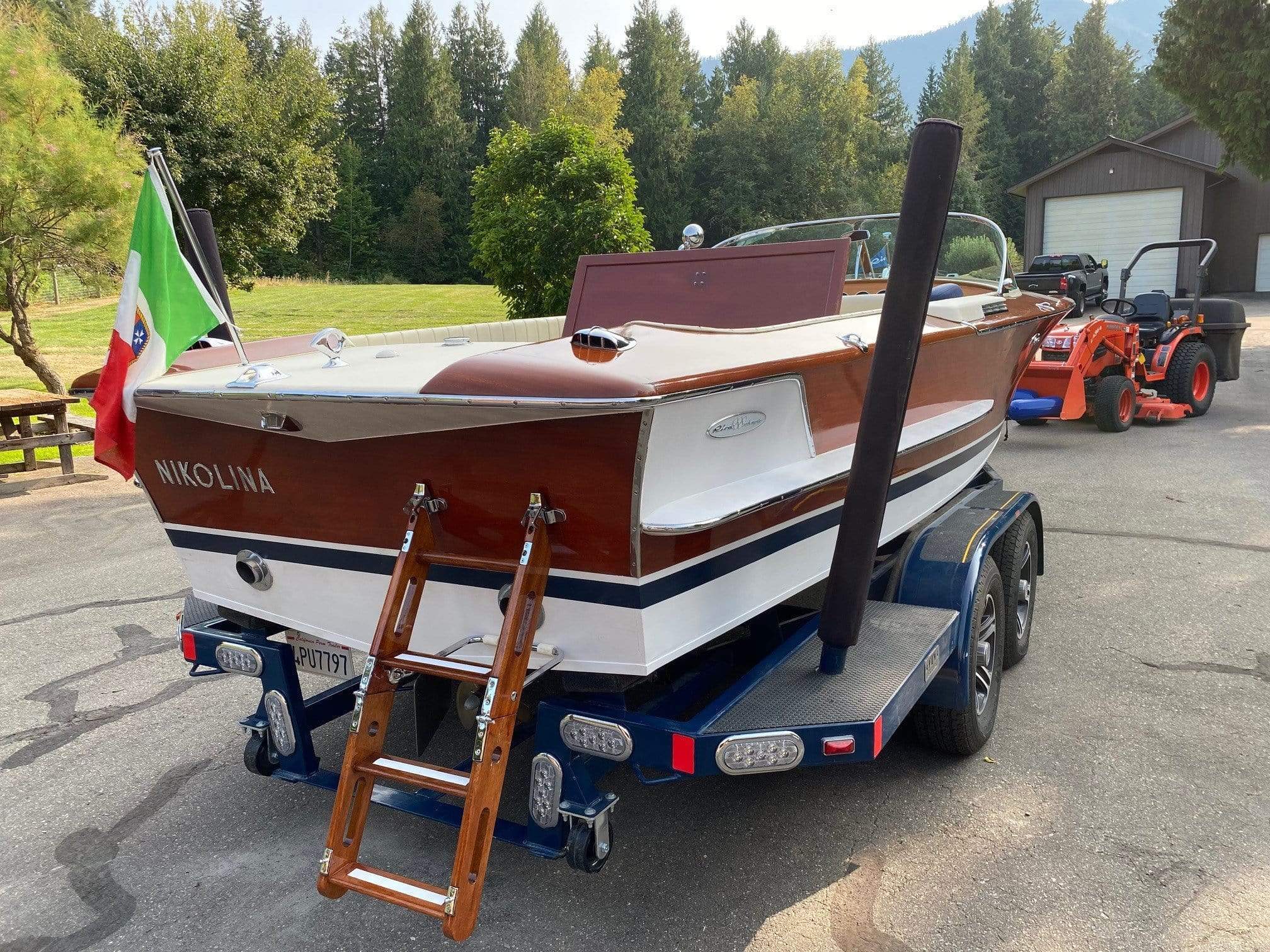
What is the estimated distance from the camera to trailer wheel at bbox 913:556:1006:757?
3.13 m

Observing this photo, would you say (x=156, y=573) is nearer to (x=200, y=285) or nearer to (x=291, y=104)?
(x=200, y=285)

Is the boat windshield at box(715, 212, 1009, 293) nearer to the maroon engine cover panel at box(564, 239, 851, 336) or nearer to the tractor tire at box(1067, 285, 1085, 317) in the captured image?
the maroon engine cover panel at box(564, 239, 851, 336)

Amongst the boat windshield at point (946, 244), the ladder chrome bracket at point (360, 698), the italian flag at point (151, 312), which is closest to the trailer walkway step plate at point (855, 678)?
the ladder chrome bracket at point (360, 698)

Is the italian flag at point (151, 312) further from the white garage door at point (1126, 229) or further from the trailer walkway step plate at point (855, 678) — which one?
the white garage door at point (1126, 229)

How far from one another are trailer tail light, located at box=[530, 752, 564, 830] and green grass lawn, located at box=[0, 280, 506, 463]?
10053mm

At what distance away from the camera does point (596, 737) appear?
94.4 inches

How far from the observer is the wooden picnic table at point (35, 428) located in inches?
331

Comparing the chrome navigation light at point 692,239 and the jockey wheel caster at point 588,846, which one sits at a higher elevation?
the chrome navigation light at point 692,239

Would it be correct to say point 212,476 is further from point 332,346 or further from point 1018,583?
point 1018,583

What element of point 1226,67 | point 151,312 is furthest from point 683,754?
point 1226,67

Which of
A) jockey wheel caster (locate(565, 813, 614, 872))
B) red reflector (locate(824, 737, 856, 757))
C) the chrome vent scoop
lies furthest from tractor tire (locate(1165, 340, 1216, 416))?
jockey wheel caster (locate(565, 813, 614, 872))

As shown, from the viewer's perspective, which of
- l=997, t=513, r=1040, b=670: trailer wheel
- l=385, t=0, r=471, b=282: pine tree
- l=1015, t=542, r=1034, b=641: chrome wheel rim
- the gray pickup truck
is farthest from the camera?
l=385, t=0, r=471, b=282: pine tree

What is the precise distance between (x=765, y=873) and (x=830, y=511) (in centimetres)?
108

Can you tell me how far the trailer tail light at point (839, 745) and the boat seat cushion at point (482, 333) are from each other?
2255 mm
